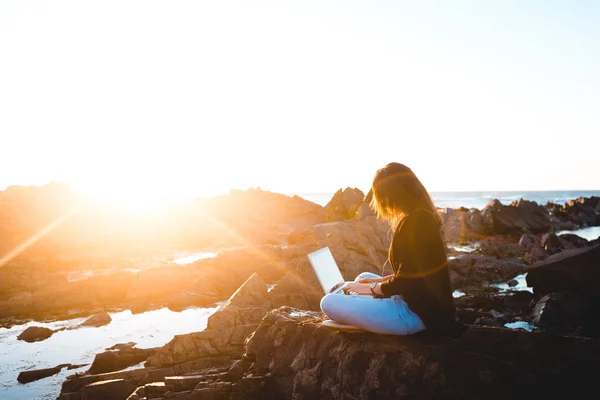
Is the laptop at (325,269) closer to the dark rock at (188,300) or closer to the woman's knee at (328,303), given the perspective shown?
the woman's knee at (328,303)

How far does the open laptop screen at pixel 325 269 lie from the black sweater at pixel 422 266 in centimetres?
175

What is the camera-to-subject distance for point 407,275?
15.6 ft

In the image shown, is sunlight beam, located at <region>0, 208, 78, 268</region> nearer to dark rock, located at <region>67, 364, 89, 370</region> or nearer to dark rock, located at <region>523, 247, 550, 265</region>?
dark rock, located at <region>67, 364, 89, 370</region>

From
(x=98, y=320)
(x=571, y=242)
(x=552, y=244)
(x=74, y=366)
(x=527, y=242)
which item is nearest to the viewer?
(x=74, y=366)

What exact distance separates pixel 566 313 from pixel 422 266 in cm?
1114

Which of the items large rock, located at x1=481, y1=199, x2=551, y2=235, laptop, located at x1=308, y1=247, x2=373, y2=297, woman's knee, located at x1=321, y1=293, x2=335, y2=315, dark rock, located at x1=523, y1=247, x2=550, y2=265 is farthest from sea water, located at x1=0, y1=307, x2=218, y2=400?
large rock, located at x1=481, y1=199, x2=551, y2=235

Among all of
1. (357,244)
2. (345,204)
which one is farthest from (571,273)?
(345,204)

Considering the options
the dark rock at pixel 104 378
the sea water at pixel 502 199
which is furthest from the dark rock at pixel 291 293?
the sea water at pixel 502 199

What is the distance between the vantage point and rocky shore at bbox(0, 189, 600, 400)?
454 centimetres

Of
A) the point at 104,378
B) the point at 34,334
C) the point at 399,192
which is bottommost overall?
the point at 34,334

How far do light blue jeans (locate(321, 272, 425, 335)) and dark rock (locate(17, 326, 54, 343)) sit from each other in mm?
13622

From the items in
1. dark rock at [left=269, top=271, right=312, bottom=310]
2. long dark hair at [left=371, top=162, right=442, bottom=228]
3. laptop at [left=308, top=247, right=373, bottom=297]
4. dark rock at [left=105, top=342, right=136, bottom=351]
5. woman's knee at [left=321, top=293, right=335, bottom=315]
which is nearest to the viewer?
long dark hair at [left=371, top=162, right=442, bottom=228]

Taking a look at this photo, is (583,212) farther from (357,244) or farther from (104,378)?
(104,378)

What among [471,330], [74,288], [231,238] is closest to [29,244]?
[231,238]
